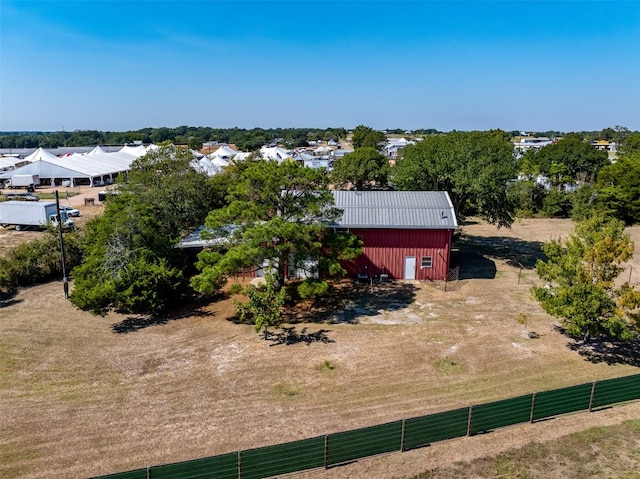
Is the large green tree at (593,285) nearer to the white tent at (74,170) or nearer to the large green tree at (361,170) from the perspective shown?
the large green tree at (361,170)

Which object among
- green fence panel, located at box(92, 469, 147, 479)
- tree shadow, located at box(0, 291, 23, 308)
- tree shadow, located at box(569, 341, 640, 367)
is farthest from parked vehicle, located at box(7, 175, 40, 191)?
tree shadow, located at box(569, 341, 640, 367)

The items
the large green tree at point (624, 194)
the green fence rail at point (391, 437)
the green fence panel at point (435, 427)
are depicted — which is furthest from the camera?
the large green tree at point (624, 194)

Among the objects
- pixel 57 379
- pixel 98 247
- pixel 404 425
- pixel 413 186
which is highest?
pixel 413 186

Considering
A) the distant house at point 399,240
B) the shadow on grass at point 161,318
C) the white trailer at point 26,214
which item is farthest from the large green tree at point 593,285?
the white trailer at point 26,214

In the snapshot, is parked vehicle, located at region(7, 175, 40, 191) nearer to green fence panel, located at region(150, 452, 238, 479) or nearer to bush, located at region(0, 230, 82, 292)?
bush, located at region(0, 230, 82, 292)

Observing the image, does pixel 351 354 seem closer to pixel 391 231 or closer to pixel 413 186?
pixel 391 231

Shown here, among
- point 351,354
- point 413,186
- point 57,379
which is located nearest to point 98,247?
point 57,379
